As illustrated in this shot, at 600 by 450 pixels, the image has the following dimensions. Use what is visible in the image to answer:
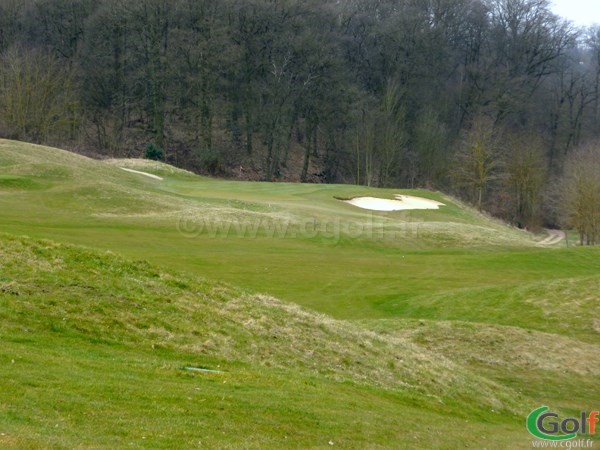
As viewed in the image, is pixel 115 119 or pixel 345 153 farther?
pixel 345 153

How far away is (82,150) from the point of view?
75.1 m

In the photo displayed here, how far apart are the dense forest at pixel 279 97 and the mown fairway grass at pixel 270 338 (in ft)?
139

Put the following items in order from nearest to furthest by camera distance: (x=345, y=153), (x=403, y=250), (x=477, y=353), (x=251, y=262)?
(x=477, y=353)
(x=251, y=262)
(x=403, y=250)
(x=345, y=153)

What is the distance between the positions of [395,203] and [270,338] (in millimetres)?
41827

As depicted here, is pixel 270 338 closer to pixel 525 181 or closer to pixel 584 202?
pixel 584 202

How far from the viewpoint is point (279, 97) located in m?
86.4

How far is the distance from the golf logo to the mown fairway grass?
378 millimetres

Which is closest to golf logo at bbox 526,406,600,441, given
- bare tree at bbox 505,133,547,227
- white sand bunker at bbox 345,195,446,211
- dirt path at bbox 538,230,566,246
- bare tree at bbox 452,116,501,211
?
white sand bunker at bbox 345,195,446,211

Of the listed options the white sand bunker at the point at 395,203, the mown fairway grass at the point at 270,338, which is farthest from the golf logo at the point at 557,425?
the white sand bunker at the point at 395,203

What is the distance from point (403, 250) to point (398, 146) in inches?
1989

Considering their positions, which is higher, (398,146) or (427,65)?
(427,65)

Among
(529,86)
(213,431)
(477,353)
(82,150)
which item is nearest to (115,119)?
(82,150)

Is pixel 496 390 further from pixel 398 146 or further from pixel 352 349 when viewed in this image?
pixel 398 146

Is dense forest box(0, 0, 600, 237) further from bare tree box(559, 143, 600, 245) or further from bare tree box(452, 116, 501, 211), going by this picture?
bare tree box(559, 143, 600, 245)
